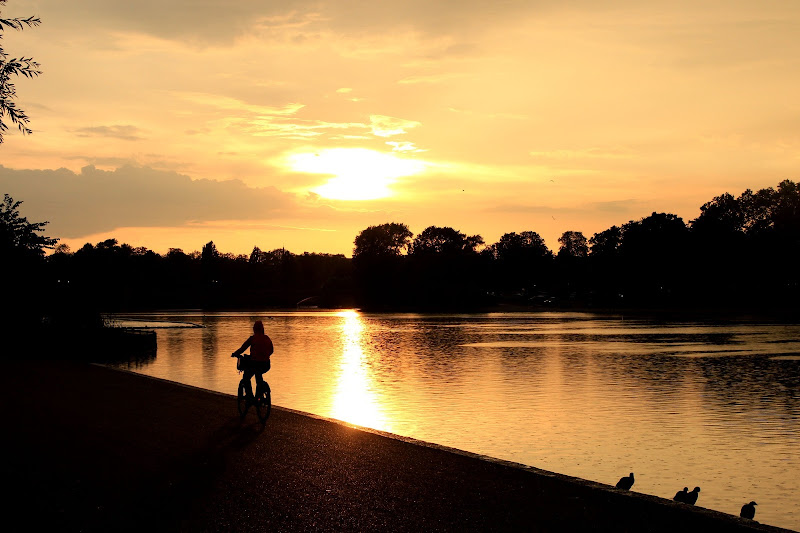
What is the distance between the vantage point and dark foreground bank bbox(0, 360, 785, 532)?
30.0 feet

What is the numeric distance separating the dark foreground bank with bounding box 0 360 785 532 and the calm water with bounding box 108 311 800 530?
4668mm

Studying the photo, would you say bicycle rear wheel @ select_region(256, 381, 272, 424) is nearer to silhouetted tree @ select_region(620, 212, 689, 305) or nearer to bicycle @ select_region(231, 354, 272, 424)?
bicycle @ select_region(231, 354, 272, 424)

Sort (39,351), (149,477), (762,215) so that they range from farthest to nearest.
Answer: (762,215), (39,351), (149,477)

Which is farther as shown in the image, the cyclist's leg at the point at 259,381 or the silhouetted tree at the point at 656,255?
the silhouetted tree at the point at 656,255

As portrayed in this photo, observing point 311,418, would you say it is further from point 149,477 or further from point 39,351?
point 39,351

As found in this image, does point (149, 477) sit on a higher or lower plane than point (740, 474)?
higher

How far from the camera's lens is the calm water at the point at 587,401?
1684 centimetres

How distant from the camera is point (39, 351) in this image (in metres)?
36.9

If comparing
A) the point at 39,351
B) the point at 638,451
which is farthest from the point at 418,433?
the point at 39,351

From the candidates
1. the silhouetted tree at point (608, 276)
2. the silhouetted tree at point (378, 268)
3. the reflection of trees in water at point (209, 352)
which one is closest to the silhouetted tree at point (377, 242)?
the silhouetted tree at point (378, 268)

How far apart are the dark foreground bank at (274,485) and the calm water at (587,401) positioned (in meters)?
4.67

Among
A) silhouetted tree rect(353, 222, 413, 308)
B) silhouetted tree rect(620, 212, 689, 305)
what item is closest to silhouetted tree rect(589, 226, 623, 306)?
silhouetted tree rect(620, 212, 689, 305)

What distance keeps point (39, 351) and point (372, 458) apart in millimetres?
29159

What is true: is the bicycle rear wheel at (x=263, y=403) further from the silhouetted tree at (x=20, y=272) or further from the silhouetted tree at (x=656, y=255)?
the silhouetted tree at (x=656, y=255)
